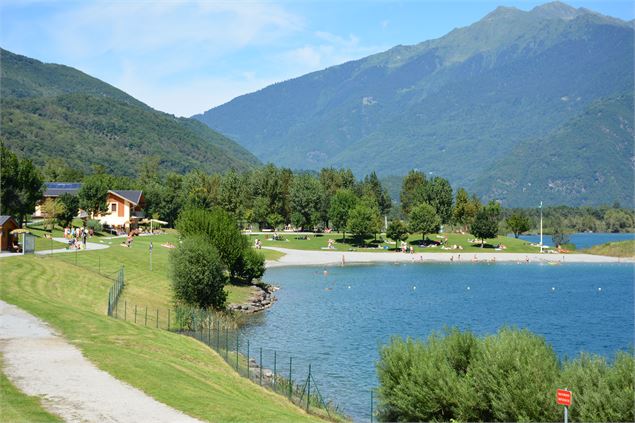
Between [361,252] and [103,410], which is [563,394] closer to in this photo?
[103,410]

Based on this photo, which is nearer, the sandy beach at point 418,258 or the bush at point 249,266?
the bush at point 249,266

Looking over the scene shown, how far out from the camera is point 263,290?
83.0 metres

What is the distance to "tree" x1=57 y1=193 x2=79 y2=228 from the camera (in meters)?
108

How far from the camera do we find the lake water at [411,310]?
50.7 m

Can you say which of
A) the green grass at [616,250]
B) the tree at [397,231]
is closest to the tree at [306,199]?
the tree at [397,231]

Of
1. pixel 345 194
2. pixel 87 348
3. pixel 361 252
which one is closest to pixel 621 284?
pixel 361 252

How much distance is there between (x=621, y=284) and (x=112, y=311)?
276 ft

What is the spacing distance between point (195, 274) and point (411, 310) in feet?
89.7

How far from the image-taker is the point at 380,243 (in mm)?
156250

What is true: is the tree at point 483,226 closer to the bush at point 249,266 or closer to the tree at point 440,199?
the tree at point 440,199

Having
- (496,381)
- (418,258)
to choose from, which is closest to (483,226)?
(418,258)

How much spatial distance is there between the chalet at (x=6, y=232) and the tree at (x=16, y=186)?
23.9 m

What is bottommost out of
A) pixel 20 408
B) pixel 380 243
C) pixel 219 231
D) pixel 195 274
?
pixel 20 408

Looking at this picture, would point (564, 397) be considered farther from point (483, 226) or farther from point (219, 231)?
point (483, 226)
